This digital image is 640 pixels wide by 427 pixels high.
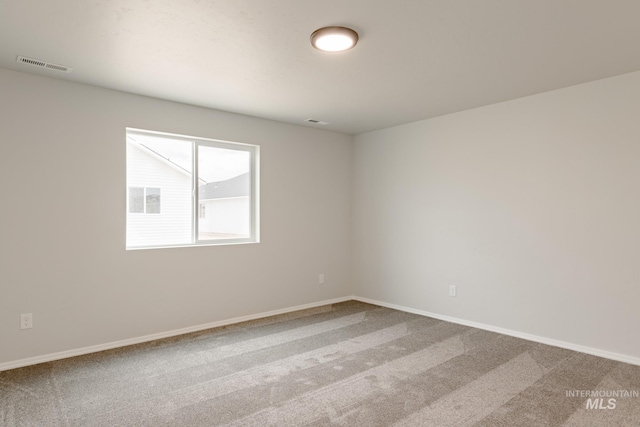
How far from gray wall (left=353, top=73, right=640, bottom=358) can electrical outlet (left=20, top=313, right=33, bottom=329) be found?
3.76 meters

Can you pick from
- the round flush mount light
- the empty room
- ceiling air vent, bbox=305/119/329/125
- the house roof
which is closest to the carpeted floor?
the empty room

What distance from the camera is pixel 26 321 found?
3018 millimetres

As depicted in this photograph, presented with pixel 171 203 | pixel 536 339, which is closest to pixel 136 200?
pixel 171 203

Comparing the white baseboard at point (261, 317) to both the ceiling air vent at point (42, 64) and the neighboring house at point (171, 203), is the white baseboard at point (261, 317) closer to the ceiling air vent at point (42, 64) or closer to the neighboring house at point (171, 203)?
the neighboring house at point (171, 203)

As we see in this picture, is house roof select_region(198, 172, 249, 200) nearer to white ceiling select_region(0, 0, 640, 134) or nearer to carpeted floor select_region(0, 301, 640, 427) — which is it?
white ceiling select_region(0, 0, 640, 134)

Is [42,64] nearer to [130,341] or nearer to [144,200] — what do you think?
[144,200]

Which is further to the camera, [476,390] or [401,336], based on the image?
[401,336]

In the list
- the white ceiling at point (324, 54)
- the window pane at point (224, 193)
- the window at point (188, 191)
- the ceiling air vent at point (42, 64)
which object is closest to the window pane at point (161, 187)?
Answer: the window at point (188, 191)

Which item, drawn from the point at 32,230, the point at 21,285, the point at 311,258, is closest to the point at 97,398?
the point at 21,285

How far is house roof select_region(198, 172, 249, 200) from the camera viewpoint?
4195mm

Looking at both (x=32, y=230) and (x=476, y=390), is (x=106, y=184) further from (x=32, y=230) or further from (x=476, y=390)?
(x=476, y=390)

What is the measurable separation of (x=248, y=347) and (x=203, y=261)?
111 centimetres

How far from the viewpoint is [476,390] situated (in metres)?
2.57

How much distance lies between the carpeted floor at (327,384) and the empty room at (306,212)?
22 mm
